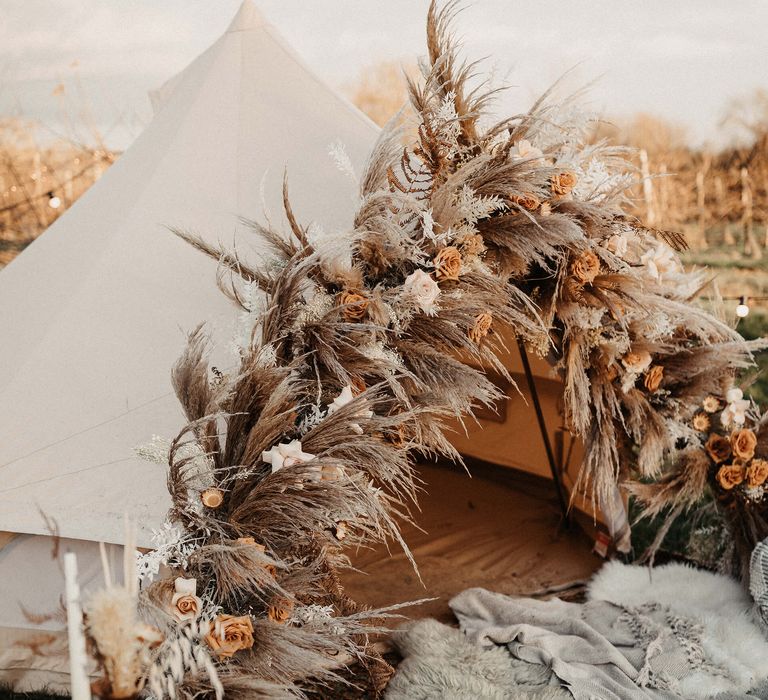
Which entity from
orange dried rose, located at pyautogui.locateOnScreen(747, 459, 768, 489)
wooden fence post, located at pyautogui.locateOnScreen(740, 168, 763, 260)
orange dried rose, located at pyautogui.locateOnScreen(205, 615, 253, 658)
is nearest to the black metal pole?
orange dried rose, located at pyautogui.locateOnScreen(747, 459, 768, 489)

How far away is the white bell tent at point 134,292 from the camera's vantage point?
82.7 inches

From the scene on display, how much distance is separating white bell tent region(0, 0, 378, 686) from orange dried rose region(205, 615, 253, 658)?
0.53m

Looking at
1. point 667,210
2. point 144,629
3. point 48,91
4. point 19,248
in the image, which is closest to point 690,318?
point 144,629

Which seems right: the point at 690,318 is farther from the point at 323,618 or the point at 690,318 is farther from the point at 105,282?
the point at 105,282

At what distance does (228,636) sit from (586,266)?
1358 millimetres

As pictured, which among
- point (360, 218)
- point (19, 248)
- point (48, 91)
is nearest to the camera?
point (360, 218)

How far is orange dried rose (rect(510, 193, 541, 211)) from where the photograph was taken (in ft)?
6.77

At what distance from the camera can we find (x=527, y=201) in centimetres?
207

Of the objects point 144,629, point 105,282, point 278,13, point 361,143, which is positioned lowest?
point 144,629

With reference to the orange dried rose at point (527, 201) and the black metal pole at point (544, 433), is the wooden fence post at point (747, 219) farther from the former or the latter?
the orange dried rose at point (527, 201)

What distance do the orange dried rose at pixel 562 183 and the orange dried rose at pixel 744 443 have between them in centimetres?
105

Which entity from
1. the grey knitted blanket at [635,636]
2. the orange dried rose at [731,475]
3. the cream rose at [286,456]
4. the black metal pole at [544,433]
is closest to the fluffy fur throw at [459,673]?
the grey knitted blanket at [635,636]

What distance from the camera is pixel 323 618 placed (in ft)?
5.50

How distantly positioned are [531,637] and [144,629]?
5.67ft
